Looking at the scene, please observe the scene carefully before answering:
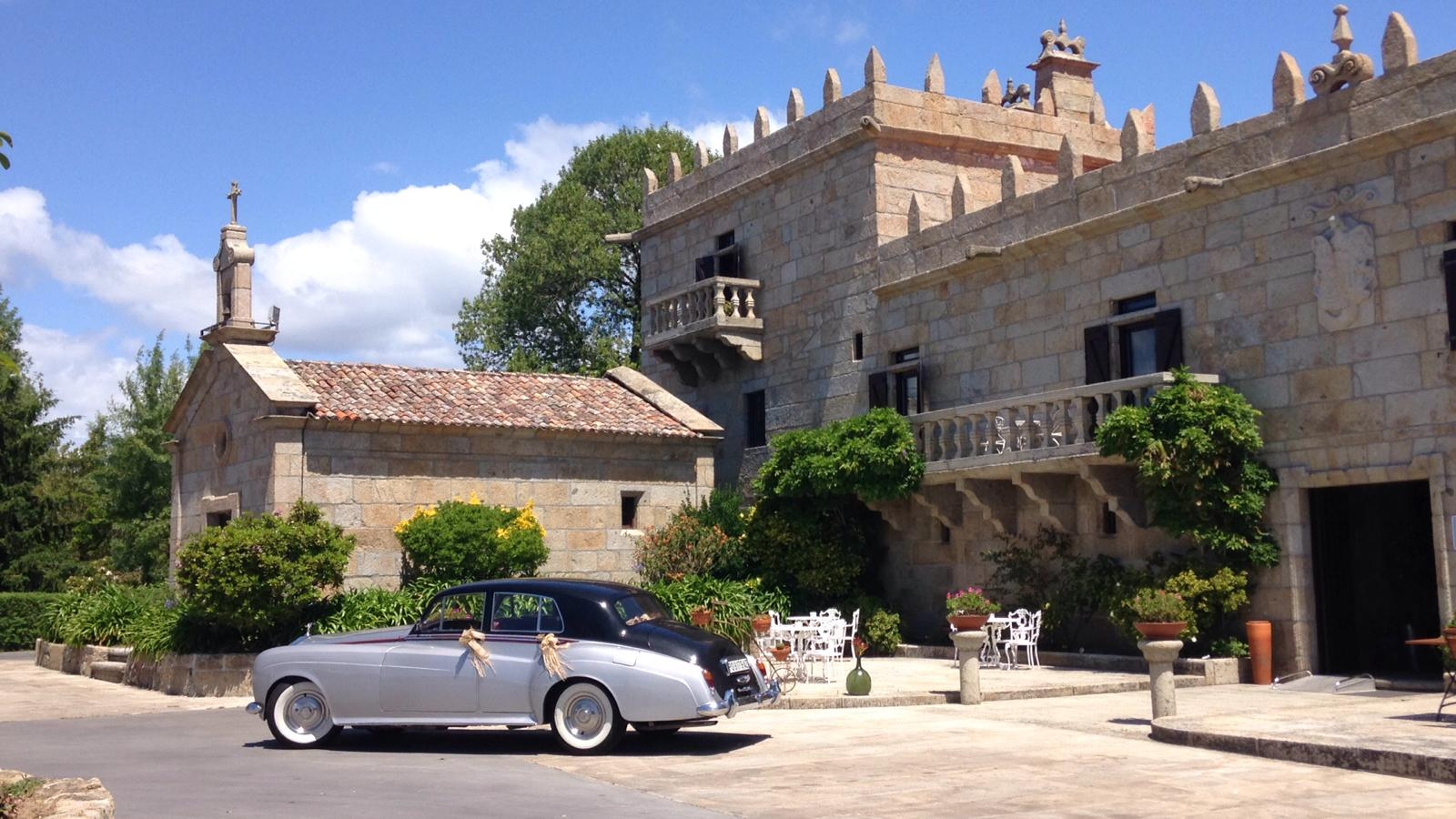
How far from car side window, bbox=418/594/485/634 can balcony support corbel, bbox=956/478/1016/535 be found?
411 inches

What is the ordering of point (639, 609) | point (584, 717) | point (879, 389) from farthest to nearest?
point (879, 389)
point (639, 609)
point (584, 717)

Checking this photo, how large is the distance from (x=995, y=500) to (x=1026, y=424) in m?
1.98

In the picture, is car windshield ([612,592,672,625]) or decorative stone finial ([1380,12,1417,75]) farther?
decorative stone finial ([1380,12,1417,75])

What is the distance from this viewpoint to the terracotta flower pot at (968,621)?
19.9 m

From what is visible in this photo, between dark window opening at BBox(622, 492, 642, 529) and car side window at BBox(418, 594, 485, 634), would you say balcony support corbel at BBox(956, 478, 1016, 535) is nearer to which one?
dark window opening at BBox(622, 492, 642, 529)

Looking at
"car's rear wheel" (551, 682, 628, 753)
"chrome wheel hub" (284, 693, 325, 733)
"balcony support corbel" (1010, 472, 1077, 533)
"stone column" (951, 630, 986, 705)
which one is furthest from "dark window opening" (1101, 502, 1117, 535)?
"chrome wheel hub" (284, 693, 325, 733)

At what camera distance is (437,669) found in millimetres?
12492

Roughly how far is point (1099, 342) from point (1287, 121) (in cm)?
408

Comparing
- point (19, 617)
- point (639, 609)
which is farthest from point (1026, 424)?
point (19, 617)

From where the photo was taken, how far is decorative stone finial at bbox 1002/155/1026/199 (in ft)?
71.0

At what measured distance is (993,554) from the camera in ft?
71.4

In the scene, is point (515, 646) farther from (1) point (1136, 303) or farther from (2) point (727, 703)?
(1) point (1136, 303)

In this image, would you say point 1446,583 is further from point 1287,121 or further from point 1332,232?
point 1287,121

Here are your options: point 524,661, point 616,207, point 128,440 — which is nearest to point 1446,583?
point 524,661
